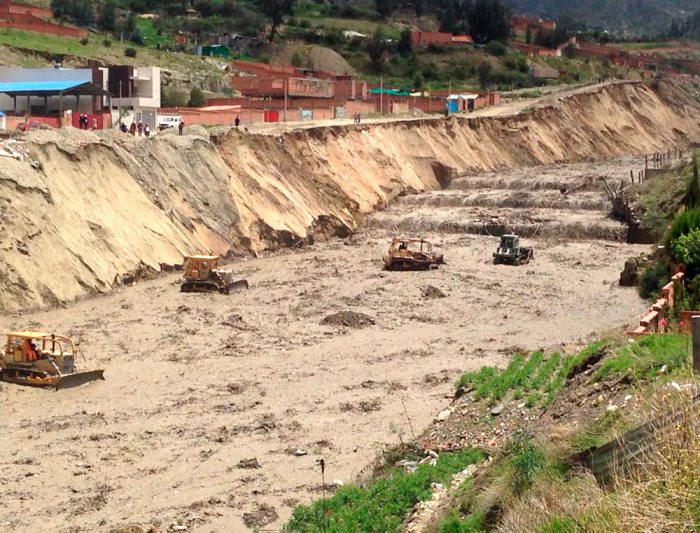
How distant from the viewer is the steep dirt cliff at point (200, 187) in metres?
36.5

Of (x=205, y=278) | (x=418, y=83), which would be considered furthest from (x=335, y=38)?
(x=205, y=278)

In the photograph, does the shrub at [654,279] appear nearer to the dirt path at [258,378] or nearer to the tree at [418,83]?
the dirt path at [258,378]

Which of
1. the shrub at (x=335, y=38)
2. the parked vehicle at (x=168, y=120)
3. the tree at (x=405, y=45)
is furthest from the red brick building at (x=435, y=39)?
the parked vehicle at (x=168, y=120)

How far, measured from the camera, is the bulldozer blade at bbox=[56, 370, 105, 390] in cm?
2562

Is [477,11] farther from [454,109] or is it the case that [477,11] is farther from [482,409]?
[482,409]

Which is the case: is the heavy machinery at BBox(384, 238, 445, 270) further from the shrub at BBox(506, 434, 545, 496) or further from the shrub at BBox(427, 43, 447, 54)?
the shrub at BBox(427, 43, 447, 54)

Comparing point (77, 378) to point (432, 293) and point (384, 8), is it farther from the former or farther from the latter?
point (384, 8)

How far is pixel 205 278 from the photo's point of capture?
3778cm

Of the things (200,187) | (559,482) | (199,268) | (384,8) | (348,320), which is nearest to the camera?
(559,482)

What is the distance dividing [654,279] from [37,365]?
592 inches

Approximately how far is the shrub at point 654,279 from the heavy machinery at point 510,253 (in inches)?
504

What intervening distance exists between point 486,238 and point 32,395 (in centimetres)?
3059

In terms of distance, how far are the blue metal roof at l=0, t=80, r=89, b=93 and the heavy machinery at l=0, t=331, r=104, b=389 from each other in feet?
119

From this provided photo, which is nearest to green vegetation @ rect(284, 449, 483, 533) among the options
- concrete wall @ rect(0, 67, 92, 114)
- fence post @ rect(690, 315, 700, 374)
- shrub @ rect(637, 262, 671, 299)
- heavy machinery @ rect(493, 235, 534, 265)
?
fence post @ rect(690, 315, 700, 374)
